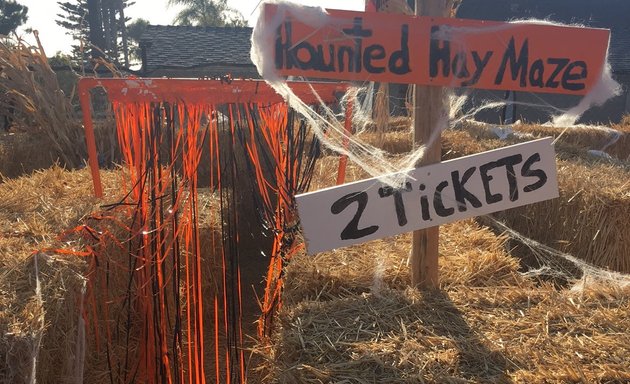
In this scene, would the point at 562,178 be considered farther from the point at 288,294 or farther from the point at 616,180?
the point at 288,294

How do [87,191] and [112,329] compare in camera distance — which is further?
[87,191]

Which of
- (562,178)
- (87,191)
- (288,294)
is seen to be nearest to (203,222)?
(87,191)

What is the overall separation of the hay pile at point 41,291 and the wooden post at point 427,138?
134 centimetres

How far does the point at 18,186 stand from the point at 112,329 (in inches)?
53.3

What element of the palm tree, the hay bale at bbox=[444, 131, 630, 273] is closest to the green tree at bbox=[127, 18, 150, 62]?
the palm tree

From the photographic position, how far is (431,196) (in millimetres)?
1889

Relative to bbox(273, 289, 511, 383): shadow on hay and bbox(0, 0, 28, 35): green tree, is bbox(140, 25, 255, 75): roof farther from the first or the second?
bbox(273, 289, 511, 383): shadow on hay

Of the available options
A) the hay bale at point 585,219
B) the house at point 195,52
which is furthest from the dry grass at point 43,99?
the house at point 195,52

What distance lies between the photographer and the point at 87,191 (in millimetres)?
3641

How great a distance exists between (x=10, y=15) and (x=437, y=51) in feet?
98.0

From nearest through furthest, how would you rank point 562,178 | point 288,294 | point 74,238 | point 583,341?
point 583,341
point 288,294
point 74,238
point 562,178

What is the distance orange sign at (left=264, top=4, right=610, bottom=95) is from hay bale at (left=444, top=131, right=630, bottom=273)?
2.27 metres

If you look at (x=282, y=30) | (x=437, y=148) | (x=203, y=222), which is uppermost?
(x=282, y=30)

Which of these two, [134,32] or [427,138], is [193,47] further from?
[134,32]
